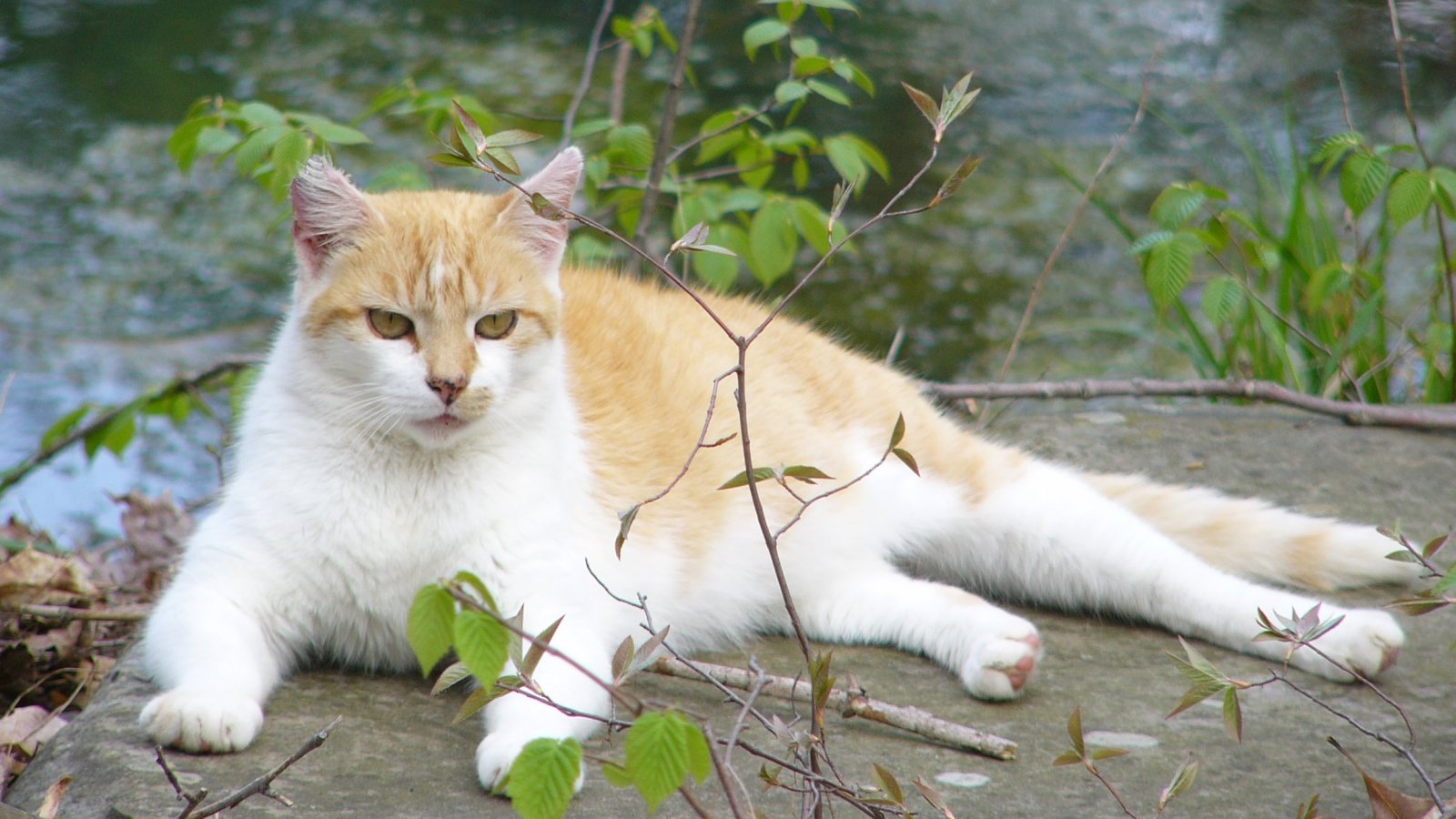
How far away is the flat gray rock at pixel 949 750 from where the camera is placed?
191 centimetres

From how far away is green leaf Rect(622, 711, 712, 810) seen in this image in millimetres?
1252

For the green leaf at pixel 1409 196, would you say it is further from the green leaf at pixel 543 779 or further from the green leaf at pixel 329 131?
the green leaf at pixel 543 779

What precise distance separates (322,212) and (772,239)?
135 cm

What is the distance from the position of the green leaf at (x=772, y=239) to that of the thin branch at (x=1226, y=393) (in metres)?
0.61

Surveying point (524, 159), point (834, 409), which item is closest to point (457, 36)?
point (524, 159)

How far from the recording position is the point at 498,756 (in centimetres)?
191

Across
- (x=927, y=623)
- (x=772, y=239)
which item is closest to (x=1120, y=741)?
(x=927, y=623)

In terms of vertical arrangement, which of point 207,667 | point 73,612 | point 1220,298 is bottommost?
point 73,612

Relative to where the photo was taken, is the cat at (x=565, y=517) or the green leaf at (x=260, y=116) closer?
the cat at (x=565, y=517)

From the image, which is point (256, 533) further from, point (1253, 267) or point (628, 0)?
point (628, 0)

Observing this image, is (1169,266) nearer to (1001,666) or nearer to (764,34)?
(764,34)

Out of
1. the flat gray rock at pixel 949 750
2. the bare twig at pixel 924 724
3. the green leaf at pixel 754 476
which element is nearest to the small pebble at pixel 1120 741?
the flat gray rock at pixel 949 750

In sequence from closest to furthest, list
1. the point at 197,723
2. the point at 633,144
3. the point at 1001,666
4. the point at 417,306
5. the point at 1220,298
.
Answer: the point at 197,723 < the point at 417,306 < the point at 1001,666 < the point at 1220,298 < the point at 633,144

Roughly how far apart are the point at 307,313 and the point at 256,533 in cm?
38
